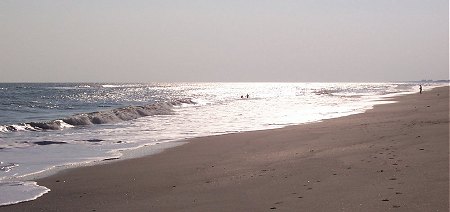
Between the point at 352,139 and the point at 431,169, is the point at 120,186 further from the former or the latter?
the point at 352,139

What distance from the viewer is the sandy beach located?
280 inches

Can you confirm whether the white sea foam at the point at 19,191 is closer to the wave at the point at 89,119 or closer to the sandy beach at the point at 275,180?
the sandy beach at the point at 275,180

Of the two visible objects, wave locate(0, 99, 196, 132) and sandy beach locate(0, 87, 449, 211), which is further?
wave locate(0, 99, 196, 132)

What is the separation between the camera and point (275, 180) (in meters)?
8.97

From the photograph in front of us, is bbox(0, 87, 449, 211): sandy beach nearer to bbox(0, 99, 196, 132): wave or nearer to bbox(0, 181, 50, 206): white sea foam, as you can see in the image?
bbox(0, 181, 50, 206): white sea foam

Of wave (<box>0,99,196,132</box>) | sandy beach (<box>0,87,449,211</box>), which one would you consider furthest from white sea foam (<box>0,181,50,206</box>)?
wave (<box>0,99,196,132</box>)

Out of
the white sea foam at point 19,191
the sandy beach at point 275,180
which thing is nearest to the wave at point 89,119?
the sandy beach at point 275,180

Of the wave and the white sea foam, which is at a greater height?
the white sea foam

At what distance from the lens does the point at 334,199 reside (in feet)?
23.3

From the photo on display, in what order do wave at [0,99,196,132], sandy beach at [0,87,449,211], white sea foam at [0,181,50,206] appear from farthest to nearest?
wave at [0,99,196,132]
white sea foam at [0,181,50,206]
sandy beach at [0,87,449,211]

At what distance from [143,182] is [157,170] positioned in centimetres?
146

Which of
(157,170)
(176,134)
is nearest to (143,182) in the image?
(157,170)

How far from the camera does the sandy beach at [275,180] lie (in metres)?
7.11

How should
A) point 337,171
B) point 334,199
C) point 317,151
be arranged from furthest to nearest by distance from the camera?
point 317,151 → point 337,171 → point 334,199
